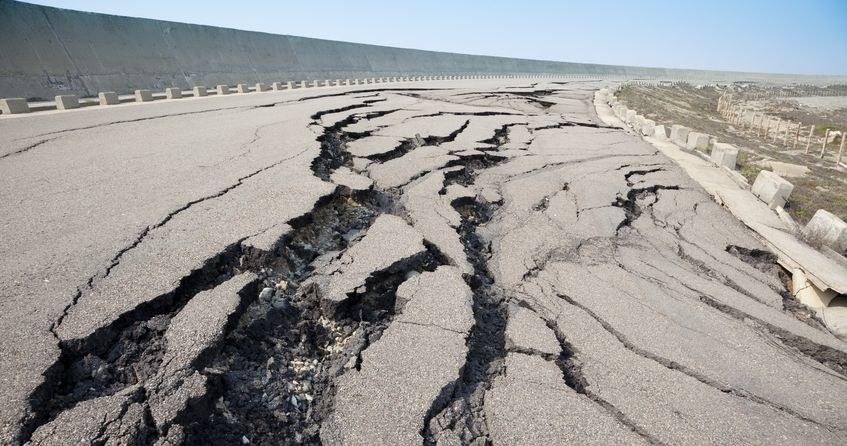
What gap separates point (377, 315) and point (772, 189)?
4825 mm

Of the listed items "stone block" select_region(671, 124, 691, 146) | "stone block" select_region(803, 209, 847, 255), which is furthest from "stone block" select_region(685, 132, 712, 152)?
"stone block" select_region(803, 209, 847, 255)

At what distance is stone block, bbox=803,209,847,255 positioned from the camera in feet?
12.2

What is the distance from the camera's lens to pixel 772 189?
4707mm

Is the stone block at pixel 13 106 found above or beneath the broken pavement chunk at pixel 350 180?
above

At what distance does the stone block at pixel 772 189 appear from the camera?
462 cm

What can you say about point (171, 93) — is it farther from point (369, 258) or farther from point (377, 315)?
point (377, 315)

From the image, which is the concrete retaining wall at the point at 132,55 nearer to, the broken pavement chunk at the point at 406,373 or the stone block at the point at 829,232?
the broken pavement chunk at the point at 406,373

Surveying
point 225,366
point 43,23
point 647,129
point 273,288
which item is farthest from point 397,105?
point 43,23

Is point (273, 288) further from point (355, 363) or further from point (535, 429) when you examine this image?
point (535, 429)

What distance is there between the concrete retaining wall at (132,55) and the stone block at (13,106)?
3.29 metres

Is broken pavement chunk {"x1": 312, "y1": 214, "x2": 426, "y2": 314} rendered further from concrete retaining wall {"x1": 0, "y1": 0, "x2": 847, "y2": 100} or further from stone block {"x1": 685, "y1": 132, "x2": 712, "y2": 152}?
concrete retaining wall {"x1": 0, "y1": 0, "x2": 847, "y2": 100}

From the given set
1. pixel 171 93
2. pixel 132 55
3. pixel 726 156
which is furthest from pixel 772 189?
pixel 132 55

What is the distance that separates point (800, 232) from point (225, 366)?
16.1 ft

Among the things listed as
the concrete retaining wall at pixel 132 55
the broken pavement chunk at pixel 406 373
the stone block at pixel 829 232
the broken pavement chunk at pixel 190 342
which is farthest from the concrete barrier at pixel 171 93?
the stone block at pixel 829 232
